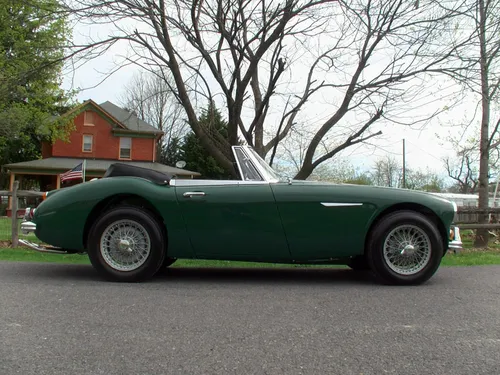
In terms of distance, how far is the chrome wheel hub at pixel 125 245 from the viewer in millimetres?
4836

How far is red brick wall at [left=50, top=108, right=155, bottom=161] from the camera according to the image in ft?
98.5

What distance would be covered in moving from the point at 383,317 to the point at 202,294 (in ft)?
5.44

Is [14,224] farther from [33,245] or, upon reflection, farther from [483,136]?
[483,136]

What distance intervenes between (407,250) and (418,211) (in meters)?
0.47

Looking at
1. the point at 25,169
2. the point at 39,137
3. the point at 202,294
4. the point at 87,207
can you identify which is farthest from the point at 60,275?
the point at 39,137

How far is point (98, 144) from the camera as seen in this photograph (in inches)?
1193

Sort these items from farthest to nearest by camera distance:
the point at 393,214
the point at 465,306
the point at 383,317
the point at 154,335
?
the point at 393,214
the point at 465,306
the point at 383,317
the point at 154,335

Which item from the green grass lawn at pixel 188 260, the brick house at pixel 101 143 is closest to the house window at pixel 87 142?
the brick house at pixel 101 143

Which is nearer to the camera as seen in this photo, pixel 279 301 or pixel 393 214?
pixel 279 301

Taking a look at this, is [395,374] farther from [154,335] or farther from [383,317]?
[154,335]

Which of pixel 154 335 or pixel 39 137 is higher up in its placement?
pixel 39 137

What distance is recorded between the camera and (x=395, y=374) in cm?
253

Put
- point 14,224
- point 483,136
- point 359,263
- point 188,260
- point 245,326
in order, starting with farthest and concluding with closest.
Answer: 1. point 483,136
2. point 14,224
3. point 188,260
4. point 359,263
5. point 245,326

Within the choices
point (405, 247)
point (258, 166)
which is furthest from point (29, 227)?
point (405, 247)
